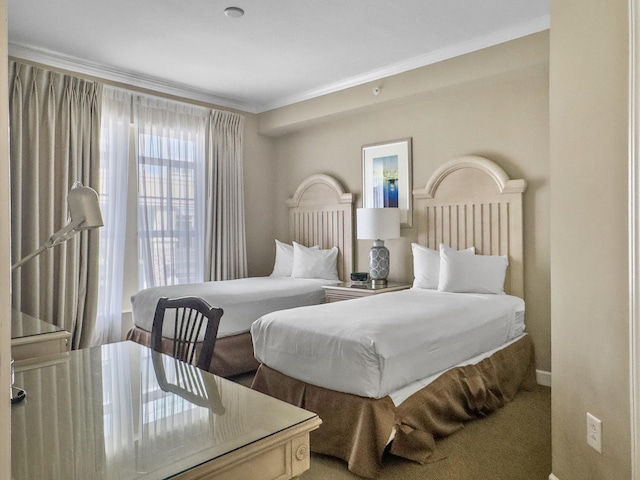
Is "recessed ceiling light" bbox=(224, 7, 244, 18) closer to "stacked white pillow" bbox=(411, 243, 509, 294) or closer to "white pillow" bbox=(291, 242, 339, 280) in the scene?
"stacked white pillow" bbox=(411, 243, 509, 294)

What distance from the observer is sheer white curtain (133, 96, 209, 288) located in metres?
4.67

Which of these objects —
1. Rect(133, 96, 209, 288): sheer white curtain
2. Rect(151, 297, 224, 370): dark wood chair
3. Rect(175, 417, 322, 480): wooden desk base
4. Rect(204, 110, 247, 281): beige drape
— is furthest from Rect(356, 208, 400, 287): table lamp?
Rect(175, 417, 322, 480): wooden desk base

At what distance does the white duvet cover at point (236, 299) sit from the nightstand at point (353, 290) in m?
0.21

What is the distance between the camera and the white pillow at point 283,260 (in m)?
5.29

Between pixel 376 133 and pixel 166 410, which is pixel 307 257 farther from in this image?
pixel 166 410

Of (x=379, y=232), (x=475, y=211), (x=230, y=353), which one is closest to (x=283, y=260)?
(x=379, y=232)

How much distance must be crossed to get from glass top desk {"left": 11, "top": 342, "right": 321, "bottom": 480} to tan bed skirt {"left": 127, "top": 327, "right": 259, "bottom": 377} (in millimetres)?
2093

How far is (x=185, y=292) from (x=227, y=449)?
10.0 ft

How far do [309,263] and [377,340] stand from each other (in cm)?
278

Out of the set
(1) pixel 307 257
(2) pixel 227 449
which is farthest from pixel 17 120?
(2) pixel 227 449

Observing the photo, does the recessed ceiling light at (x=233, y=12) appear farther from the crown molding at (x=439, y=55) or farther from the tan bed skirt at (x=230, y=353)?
the tan bed skirt at (x=230, y=353)

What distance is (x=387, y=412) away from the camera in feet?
7.45

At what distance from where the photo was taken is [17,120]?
3.82 metres

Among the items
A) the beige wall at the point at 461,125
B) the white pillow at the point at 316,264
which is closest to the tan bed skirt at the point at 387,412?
the beige wall at the point at 461,125
